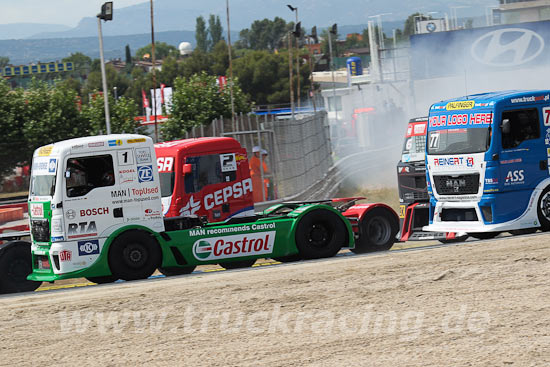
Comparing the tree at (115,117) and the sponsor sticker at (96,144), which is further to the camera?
the tree at (115,117)

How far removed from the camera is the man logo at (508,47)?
64812mm

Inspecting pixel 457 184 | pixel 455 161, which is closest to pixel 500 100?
pixel 455 161

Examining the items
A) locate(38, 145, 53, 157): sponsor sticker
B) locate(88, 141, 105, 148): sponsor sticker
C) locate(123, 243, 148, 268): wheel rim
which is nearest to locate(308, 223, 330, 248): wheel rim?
locate(123, 243, 148, 268): wheel rim

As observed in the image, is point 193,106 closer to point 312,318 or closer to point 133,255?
point 133,255

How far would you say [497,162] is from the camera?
15.5 m

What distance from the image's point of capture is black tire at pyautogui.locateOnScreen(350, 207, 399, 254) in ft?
53.4

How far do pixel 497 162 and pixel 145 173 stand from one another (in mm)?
6400

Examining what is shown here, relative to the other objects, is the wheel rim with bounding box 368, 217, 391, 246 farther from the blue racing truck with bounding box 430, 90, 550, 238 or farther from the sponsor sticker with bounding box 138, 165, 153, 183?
the sponsor sticker with bounding box 138, 165, 153, 183

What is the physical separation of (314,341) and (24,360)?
2.90 meters

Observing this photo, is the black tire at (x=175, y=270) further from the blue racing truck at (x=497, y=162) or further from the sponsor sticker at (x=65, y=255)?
the blue racing truck at (x=497, y=162)

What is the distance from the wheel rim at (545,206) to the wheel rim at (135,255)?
7.44 meters

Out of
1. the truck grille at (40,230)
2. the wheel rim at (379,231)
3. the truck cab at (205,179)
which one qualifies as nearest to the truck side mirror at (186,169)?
the truck cab at (205,179)

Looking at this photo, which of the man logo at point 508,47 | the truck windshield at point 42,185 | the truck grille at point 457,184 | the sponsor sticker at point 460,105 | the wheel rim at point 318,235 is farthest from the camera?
the man logo at point 508,47

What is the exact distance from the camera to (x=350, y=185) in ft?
126
